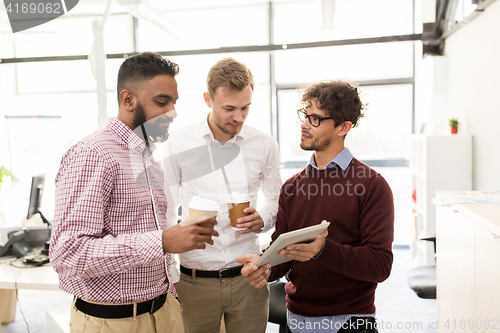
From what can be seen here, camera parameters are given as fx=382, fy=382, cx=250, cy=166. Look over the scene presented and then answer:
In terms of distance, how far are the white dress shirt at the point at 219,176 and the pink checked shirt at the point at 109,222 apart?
43 cm

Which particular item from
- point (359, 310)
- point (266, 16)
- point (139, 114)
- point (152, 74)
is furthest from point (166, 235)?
point (266, 16)

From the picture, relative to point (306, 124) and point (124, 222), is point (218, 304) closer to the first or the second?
point (124, 222)

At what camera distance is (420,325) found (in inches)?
133

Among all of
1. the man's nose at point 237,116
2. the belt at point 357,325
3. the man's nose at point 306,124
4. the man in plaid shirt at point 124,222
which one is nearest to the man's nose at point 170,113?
the man in plaid shirt at point 124,222

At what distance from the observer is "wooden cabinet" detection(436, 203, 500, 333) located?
138cm

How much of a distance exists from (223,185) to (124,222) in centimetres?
67

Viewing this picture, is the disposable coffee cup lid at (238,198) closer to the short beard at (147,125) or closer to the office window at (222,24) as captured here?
the short beard at (147,125)

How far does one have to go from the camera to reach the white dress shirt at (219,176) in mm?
1783

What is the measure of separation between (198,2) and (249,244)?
5292 millimetres

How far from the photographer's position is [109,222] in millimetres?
1214

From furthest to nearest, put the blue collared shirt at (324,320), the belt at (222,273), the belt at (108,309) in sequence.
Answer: the belt at (222,273) → the blue collared shirt at (324,320) → the belt at (108,309)

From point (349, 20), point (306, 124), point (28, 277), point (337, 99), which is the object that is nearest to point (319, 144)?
point (306, 124)

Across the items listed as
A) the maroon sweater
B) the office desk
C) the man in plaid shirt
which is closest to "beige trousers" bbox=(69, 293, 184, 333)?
the man in plaid shirt

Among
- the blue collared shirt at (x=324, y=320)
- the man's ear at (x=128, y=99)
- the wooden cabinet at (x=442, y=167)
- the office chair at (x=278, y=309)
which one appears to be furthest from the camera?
the wooden cabinet at (x=442, y=167)
